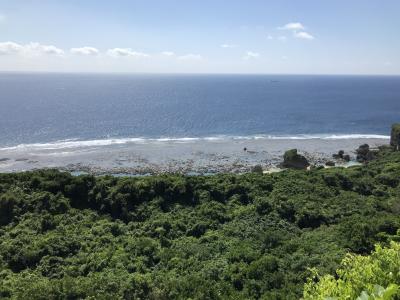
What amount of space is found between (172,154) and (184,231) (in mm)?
48758

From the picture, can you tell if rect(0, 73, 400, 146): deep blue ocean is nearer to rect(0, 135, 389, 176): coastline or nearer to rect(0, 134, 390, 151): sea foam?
rect(0, 134, 390, 151): sea foam

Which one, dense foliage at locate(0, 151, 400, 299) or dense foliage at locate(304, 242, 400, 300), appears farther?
dense foliage at locate(0, 151, 400, 299)

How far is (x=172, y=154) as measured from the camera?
90875 millimetres

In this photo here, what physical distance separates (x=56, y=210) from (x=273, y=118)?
336 feet

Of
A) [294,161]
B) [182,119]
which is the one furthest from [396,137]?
[182,119]

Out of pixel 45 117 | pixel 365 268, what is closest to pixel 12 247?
pixel 365 268

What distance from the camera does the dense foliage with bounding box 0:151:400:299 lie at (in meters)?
31.1

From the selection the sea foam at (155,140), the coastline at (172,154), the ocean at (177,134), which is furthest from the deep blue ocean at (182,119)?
the coastline at (172,154)

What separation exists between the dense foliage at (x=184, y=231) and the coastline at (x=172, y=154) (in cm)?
2543

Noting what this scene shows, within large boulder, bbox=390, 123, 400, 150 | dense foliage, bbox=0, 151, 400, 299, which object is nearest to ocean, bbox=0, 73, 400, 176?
large boulder, bbox=390, 123, 400, 150

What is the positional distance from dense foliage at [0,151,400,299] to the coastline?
25.4 metres

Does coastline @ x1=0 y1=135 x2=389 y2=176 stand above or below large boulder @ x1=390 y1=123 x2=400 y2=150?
below

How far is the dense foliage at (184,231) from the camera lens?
31109 mm

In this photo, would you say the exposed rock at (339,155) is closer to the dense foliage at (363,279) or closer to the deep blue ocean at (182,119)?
the deep blue ocean at (182,119)
